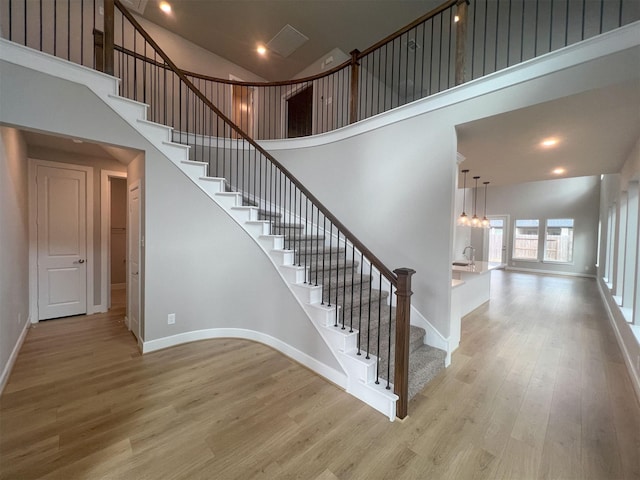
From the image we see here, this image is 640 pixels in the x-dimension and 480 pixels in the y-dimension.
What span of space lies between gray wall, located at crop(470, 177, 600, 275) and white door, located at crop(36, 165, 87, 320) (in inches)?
506

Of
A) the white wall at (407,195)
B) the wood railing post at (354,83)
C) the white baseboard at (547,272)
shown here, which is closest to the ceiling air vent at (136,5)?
the wood railing post at (354,83)

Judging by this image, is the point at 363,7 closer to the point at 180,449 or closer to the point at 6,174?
the point at 6,174

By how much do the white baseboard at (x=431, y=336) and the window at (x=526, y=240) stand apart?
398 inches

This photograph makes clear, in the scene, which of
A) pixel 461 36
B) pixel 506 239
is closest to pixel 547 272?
pixel 506 239

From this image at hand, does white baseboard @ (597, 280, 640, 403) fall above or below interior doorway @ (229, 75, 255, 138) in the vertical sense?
below

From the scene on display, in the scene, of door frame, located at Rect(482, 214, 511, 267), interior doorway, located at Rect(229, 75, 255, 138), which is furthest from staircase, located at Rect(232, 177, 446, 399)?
door frame, located at Rect(482, 214, 511, 267)

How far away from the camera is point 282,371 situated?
2613mm

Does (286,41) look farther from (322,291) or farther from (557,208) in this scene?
(557,208)

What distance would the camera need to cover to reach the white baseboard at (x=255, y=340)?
2.46 metres

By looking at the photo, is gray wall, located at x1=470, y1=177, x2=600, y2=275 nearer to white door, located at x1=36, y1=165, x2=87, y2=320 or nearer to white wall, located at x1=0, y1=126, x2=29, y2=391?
white door, located at x1=36, y1=165, x2=87, y2=320

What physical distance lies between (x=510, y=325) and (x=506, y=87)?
349 centimetres

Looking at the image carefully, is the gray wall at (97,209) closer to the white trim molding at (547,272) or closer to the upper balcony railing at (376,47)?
the upper balcony railing at (376,47)

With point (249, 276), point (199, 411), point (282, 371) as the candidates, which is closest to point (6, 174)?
point (249, 276)

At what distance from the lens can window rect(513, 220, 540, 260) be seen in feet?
33.0
